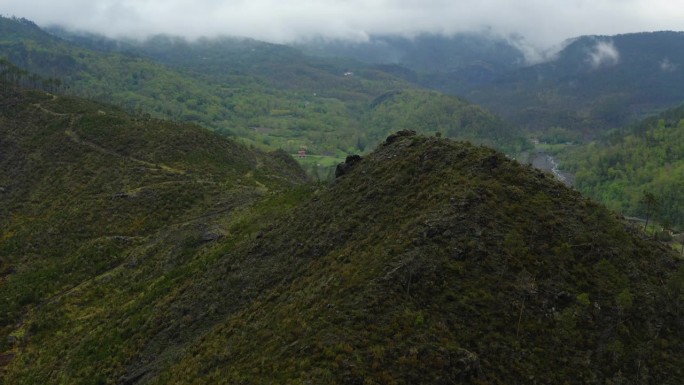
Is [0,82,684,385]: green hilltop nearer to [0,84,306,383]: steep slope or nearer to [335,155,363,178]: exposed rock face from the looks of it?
[335,155,363,178]: exposed rock face

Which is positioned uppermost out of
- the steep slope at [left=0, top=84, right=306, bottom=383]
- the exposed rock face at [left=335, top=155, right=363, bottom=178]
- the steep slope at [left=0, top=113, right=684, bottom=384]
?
the exposed rock face at [left=335, top=155, right=363, bottom=178]

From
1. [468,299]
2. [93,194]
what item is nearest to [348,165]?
[468,299]

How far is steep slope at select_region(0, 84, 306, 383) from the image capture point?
83.3 meters

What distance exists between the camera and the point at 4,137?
456 feet

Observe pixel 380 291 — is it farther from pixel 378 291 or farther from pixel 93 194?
pixel 93 194

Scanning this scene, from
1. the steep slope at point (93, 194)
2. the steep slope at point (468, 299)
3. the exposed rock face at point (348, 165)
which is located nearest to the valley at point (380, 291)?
the steep slope at point (468, 299)

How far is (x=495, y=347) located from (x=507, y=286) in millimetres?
5632

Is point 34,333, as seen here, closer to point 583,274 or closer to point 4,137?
point 583,274

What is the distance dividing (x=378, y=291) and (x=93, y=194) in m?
88.1

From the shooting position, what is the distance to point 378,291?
41062mm

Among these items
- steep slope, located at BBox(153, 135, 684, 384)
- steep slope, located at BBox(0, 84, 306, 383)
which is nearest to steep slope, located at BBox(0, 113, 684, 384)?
steep slope, located at BBox(153, 135, 684, 384)

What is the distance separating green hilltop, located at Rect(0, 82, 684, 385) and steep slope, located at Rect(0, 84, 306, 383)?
730 millimetres

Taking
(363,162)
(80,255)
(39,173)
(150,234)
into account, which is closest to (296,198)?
(363,162)

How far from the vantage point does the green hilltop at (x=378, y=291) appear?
38.8 metres
